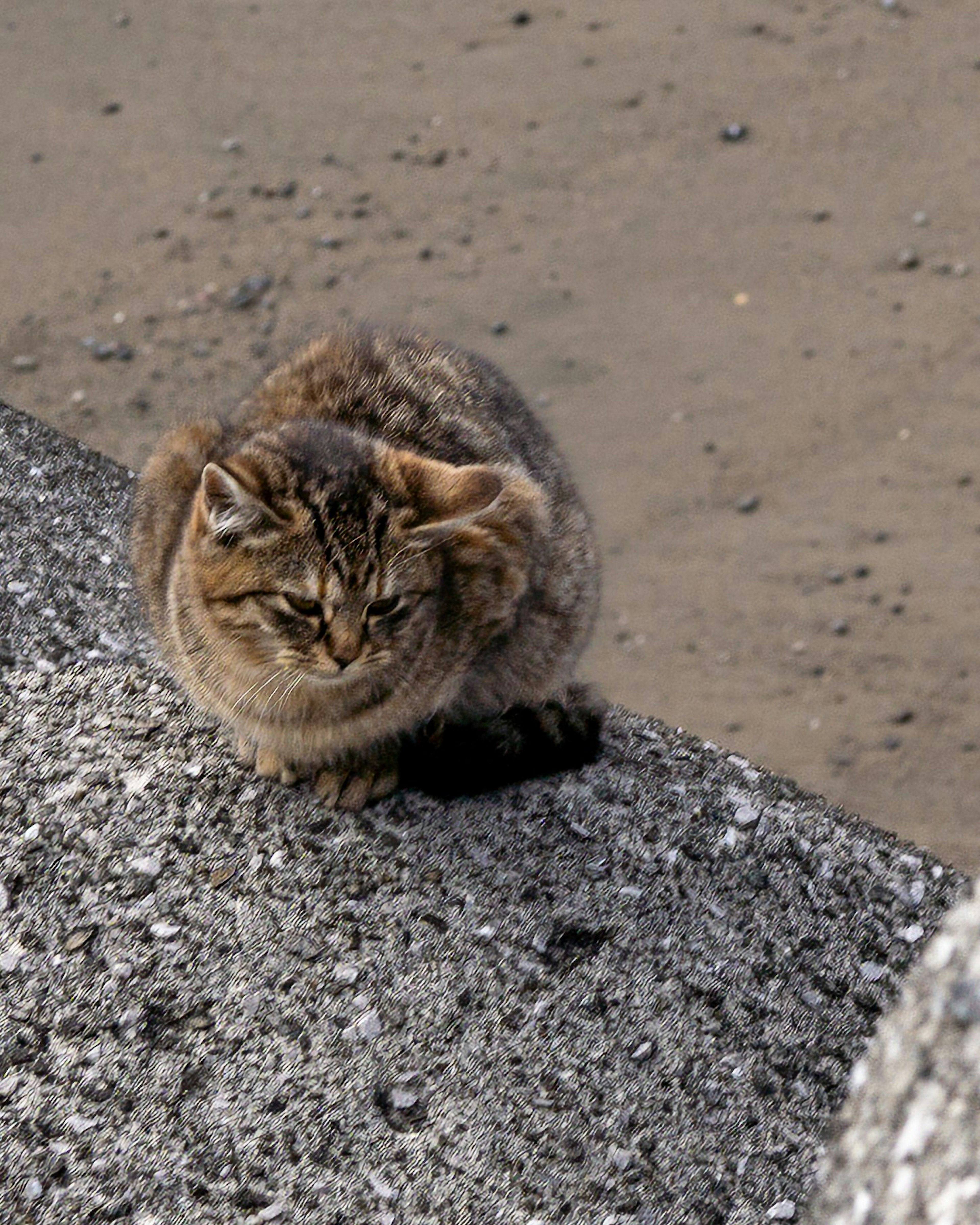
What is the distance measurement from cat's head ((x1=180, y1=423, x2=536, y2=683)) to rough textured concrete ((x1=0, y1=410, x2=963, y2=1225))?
0.50 m

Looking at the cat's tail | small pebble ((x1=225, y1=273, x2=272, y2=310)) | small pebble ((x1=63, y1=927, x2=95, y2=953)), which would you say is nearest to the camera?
small pebble ((x1=63, y1=927, x2=95, y2=953))

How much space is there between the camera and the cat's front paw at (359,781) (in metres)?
3.31

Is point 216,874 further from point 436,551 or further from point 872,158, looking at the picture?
point 872,158

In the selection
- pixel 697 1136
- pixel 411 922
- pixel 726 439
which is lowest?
pixel 726 439

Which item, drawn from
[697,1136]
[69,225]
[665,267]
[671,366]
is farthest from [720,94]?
[697,1136]

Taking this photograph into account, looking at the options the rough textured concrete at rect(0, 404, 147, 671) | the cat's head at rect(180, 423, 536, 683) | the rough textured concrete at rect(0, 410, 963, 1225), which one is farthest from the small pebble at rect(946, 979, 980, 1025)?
the rough textured concrete at rect(0, 404, 147, 671)

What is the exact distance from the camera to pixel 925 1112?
58.7 inches

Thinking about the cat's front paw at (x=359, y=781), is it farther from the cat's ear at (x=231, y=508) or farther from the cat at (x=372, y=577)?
the cat's ear at (x=231, y=508)

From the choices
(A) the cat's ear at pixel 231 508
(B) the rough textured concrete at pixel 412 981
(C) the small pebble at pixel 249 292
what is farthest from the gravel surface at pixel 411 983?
(C) the small pebble at pixel 249 292

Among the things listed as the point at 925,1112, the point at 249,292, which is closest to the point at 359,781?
the point at 925,1112

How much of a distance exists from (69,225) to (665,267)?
11.3 ft

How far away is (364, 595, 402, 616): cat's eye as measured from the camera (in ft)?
9.72

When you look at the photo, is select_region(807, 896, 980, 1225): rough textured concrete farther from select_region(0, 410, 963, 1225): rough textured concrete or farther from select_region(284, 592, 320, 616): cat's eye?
select_region(284, 592, 320, 616): cat's eye

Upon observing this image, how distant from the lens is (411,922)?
3.13 m
